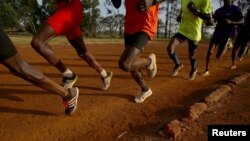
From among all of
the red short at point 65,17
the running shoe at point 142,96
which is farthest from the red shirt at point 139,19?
the running shoe at point 142,96

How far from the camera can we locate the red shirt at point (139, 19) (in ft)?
19.8

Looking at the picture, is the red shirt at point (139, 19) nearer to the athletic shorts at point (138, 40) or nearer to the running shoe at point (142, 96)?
the athletic shorts at point (138, 40)

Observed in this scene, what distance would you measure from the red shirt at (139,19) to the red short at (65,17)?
2.52ft

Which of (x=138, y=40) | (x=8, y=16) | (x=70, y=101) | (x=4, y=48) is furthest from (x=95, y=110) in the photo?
(x=8, y=16)

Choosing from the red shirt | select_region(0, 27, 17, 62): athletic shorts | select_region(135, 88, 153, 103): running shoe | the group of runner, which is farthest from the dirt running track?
the red shirt

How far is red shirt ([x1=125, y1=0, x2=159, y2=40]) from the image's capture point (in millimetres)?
6047

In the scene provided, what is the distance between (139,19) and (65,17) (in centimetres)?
110

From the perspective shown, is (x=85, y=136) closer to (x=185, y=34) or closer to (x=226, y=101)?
(x=226, y=101)

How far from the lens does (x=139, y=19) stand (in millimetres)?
6059

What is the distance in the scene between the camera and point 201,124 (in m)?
5.21

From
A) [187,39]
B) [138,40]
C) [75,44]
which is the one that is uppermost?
[138,40]

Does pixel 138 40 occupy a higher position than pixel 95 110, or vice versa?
pixel 138 40

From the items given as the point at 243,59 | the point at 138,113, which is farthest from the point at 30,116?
the point at 243,59

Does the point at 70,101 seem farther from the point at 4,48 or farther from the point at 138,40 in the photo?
the point at 138,40
